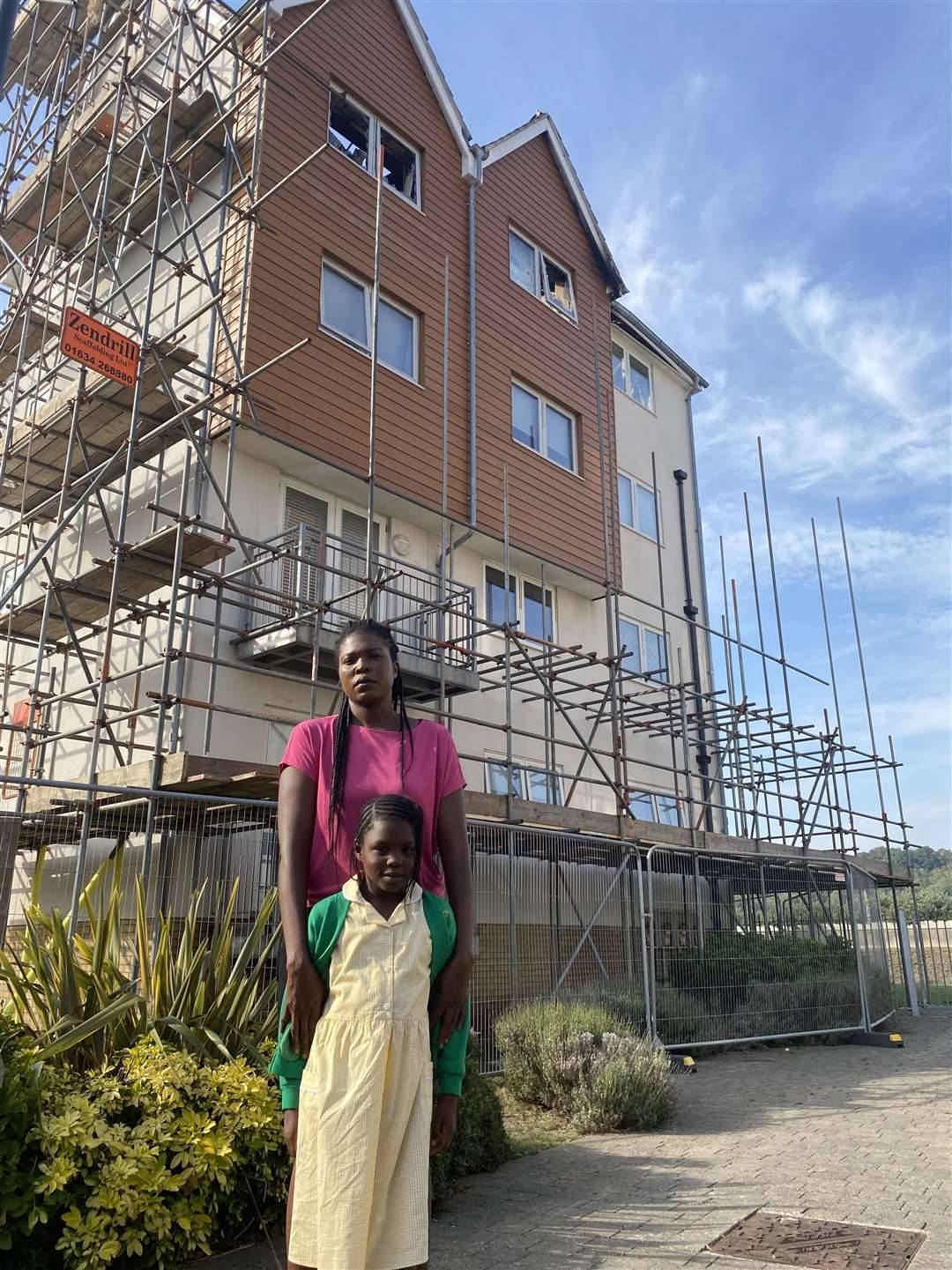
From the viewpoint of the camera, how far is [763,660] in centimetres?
1719

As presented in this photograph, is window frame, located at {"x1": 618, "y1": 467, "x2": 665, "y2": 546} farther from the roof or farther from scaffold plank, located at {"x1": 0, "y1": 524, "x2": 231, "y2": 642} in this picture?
scaffold plank, located at {"x1": 0, "y1": 524, "x2": 231, "y2": 642}

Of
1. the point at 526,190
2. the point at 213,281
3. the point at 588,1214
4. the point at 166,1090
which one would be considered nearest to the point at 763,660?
the point at 526,190

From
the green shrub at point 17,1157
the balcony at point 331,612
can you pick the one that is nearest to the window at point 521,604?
the balcony at point 331,612

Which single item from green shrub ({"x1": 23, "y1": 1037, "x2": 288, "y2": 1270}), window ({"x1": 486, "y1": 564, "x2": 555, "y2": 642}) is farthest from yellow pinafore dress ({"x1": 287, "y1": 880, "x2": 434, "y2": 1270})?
window ({"x1": 486, "y1": 564, "x2": 555, "y2": 642})

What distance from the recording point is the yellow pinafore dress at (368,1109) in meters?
2.42

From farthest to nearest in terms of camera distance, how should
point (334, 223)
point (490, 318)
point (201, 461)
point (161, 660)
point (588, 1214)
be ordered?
point (490, 318), point (334, 223), point (201, 461), point (161, 660), point (588, 1214)

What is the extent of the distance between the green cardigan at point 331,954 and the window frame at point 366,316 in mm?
11290

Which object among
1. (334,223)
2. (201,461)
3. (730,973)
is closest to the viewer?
(201,461)

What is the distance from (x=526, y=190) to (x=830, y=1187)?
16.7 m

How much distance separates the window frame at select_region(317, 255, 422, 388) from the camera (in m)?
13.1

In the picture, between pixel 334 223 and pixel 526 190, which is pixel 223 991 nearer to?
pixel 334 223

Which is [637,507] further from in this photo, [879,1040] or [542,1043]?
Result: [542,1043]

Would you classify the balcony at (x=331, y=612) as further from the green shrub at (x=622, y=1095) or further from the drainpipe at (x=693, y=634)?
the drainpipe at (x=693, y=634)

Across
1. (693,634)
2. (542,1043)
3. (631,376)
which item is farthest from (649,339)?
(542,1043)
